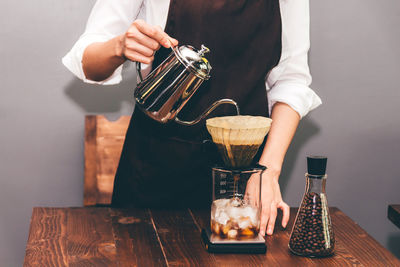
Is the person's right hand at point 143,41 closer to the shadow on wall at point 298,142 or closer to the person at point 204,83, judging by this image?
the person at point 204,83

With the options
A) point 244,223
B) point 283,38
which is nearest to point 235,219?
point 244,223

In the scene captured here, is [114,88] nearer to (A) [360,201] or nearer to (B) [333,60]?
(B) [333,60]

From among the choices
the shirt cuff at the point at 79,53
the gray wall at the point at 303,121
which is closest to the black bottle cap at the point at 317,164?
the shirt cuff at the point at 79,53

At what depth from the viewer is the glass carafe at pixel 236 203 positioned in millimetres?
1107

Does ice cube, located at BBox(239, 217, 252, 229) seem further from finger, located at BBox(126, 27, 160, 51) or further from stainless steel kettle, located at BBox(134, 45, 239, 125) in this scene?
finger, located at BBox(126, 27, 160, 51)

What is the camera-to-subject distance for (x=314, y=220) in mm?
1089

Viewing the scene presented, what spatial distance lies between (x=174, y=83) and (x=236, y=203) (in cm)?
31

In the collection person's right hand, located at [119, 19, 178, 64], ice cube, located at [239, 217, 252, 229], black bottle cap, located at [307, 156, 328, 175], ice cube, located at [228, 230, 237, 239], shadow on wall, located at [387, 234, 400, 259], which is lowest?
shadow on wall, located at [387, 234, 400, 259]

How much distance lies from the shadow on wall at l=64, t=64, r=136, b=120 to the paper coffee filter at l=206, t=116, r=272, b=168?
1.29 meters

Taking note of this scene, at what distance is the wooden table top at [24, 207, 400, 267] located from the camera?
1.07 m

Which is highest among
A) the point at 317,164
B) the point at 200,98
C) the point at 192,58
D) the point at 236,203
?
the point at 192,58

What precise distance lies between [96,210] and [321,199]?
64cm

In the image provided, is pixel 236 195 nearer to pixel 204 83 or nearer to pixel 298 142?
pixel 204 83

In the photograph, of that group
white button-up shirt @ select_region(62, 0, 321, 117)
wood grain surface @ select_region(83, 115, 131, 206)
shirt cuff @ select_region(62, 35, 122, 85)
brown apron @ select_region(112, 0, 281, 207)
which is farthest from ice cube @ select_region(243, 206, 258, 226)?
wood grain surface @ select_region(83, 115, 131, 206)
